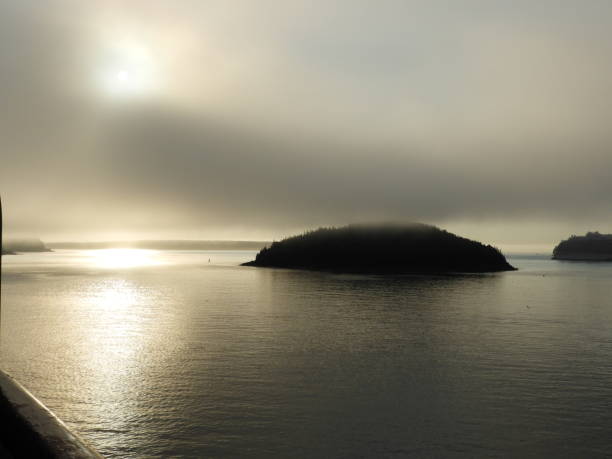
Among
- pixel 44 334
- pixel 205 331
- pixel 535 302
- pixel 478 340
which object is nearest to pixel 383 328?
pixel 478 340

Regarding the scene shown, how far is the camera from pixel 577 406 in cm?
2359

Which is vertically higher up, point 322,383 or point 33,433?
point 33,433

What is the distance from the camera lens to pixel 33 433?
319 inches

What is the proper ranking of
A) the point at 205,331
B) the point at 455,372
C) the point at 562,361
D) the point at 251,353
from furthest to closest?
the point at 205,331
the point at 251,353
the point at 562,361
the point at 455,372

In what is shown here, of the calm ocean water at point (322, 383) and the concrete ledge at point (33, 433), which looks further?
the calm ocean water at point (322, 383)

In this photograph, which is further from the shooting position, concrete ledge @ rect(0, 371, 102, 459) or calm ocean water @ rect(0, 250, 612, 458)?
calm ocean water @ rect(0, 250, 612, 458)

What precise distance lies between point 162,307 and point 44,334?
2737 centimetres

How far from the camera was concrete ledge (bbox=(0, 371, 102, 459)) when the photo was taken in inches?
294

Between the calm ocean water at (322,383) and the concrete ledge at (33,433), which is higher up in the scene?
the concrete ledge at (33,433)

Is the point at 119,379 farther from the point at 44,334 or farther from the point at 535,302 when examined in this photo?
the point at 535,302

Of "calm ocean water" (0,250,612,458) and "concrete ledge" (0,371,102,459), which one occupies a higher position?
"concrete ledge" (0,371,102,459)

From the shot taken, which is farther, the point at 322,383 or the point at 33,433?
the point at 322,383

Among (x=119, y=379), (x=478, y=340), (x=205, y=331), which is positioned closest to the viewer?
(x=119, y=379)

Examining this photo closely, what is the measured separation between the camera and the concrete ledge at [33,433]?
24.5 feet
